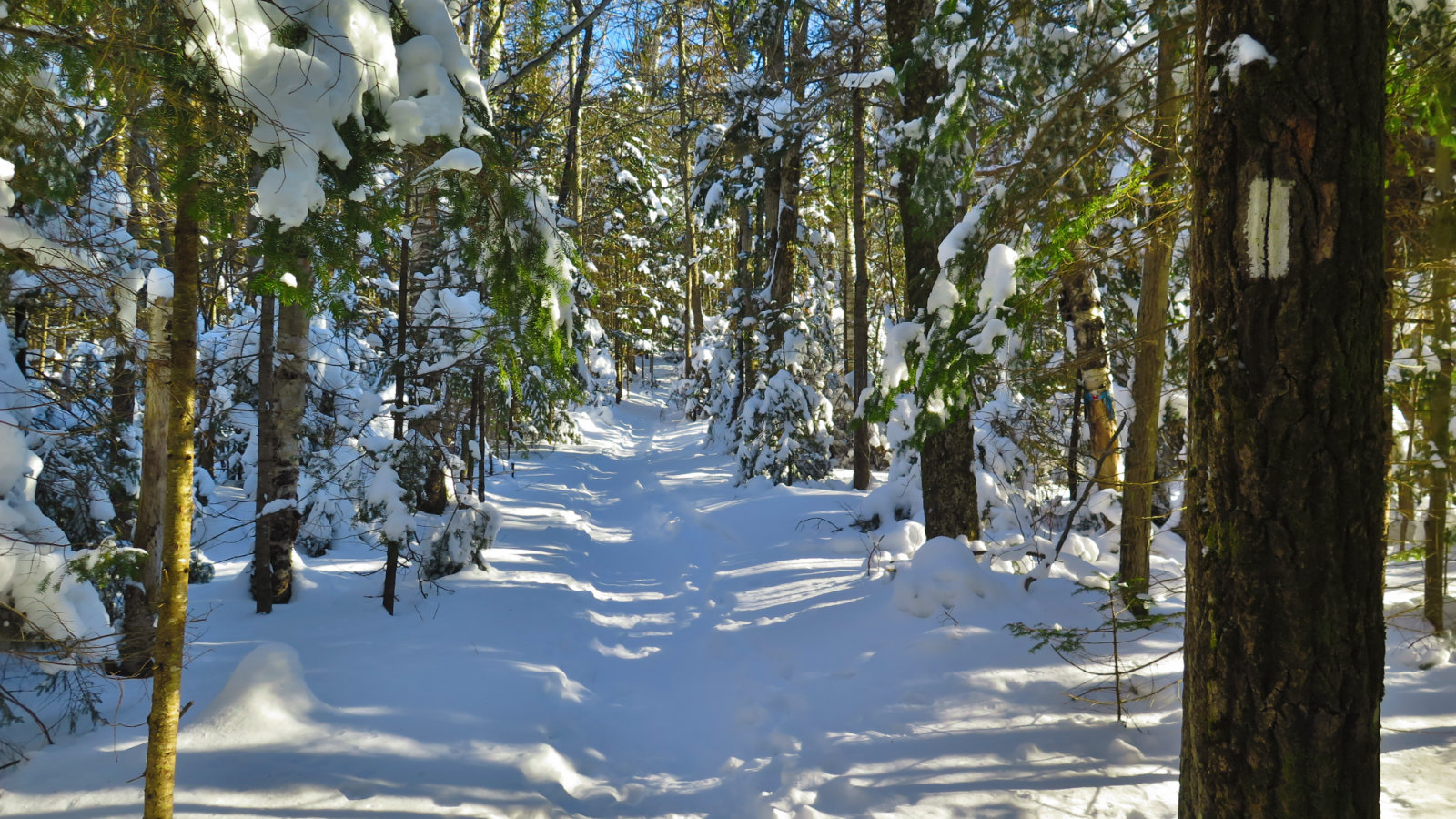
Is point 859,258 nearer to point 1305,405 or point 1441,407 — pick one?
point 1441,407

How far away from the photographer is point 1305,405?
2279mm

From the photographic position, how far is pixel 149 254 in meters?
6.53

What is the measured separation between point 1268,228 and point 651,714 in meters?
4.70

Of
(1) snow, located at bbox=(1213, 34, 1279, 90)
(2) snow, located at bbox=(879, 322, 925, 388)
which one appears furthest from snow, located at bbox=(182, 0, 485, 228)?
(2) snow, located at bbox=(879, 322, 925, 388)

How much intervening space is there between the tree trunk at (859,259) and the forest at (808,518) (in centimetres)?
127

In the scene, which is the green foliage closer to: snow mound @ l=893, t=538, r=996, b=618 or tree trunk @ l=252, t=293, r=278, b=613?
snow mound @ l=893, t=538, r=996, b=618

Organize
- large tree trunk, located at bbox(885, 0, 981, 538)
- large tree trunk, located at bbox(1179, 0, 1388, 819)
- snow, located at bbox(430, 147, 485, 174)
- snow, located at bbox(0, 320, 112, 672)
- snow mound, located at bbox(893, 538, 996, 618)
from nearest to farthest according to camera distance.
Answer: large tree trunk, located at bbox(1179, 0, 1388, 819) → snow, located at bbox(430, 147, 485, 174) → snow, located at bbox(0, 320, 112, 672) → snow mound, located at bbox(893, 538, 996, 618) → large tree trunk, located at bbox(885, 0, 981, 538)

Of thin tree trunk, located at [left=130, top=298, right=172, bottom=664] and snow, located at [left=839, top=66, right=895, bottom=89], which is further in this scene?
snow, located at [left=839, top=66, right=895, bottom=89]

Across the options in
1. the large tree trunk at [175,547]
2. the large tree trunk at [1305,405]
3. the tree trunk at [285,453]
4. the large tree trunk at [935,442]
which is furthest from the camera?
the large tree trunk at [935,442]

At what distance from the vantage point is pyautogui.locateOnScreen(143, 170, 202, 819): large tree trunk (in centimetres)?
296

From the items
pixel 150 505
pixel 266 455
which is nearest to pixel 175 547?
pixel 150 505

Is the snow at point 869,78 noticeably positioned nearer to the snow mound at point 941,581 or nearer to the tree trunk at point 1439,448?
the snow mound at point 941,581

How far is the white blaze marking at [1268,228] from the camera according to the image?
2303mm

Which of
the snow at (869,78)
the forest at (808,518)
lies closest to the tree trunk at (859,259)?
the forest at (808,518)
